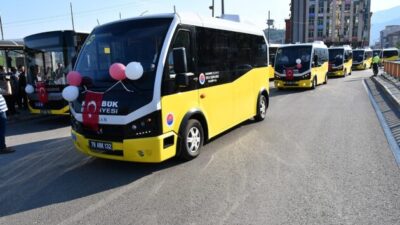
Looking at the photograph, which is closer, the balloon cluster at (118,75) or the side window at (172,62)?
the balloon cluster at (118,75)

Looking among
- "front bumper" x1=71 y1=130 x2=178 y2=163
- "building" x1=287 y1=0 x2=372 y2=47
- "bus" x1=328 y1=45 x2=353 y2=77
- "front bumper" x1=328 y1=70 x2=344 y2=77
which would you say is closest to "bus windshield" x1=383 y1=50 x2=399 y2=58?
"bus" x1=328 y1=45 x2=353 y2=77

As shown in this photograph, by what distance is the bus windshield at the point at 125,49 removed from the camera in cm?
554

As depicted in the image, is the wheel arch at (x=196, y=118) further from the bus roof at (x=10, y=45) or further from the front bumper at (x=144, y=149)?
the bus roof at (x=10, y=45)

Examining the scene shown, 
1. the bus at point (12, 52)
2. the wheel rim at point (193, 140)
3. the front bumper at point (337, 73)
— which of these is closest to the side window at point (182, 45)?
the wheel rim at point (193, 140)

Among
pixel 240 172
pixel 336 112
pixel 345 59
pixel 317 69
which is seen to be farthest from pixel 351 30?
pixel 240 172

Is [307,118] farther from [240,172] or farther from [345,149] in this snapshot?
[240,172]

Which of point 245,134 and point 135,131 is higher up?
point 135,131

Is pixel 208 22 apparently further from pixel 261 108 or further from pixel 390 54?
pixel 390 54

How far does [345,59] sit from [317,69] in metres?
10.5

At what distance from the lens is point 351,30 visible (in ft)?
312

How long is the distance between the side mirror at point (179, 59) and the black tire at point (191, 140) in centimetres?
108

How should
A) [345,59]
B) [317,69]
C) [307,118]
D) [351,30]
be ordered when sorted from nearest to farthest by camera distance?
[307,118]
[317,69]
[345,59]
[351,30]

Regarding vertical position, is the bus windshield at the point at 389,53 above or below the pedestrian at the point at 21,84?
above

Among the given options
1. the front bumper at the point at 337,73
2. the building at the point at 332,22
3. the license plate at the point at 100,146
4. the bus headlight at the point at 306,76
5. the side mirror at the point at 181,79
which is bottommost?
the front bumper at the point at 337,73
